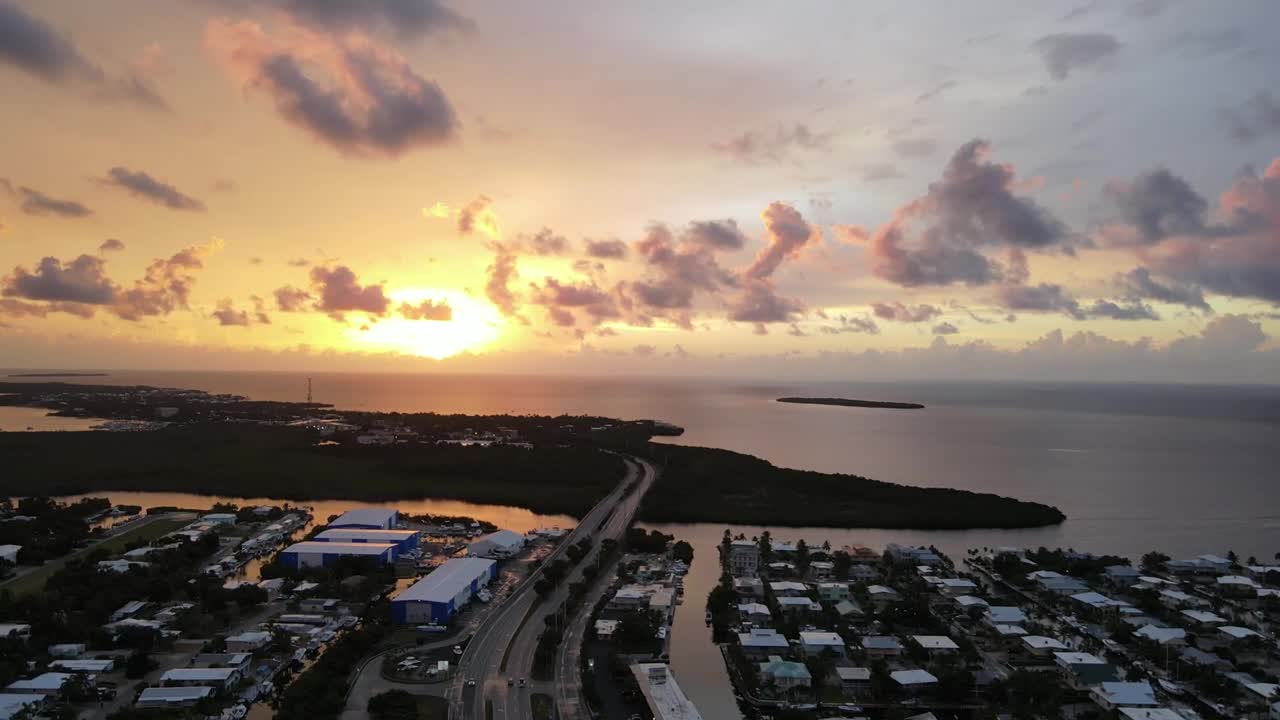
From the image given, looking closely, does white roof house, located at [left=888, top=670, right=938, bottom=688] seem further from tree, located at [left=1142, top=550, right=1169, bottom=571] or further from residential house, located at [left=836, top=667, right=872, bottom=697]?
tree, located at [left=1142, top=550, right=1169, bottom=571]

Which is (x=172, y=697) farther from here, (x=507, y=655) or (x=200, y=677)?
(x=507, y=655)

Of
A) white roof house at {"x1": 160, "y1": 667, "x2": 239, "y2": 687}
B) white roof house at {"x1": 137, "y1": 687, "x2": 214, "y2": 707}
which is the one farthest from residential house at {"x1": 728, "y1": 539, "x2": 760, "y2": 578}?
white roof house at {"x1": 137, "y1": 687, "x2": 214, "y2": 707}

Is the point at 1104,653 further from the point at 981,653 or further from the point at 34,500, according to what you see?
the point at 34,500

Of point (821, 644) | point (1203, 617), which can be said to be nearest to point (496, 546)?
point (821, 644)

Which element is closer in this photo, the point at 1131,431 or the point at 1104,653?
the point at 1104,653

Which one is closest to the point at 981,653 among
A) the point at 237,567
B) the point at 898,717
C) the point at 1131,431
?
the point at 898,717

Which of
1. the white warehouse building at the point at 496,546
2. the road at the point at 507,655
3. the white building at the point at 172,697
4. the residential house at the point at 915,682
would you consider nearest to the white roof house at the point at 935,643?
the residential house at the point at 915,682
